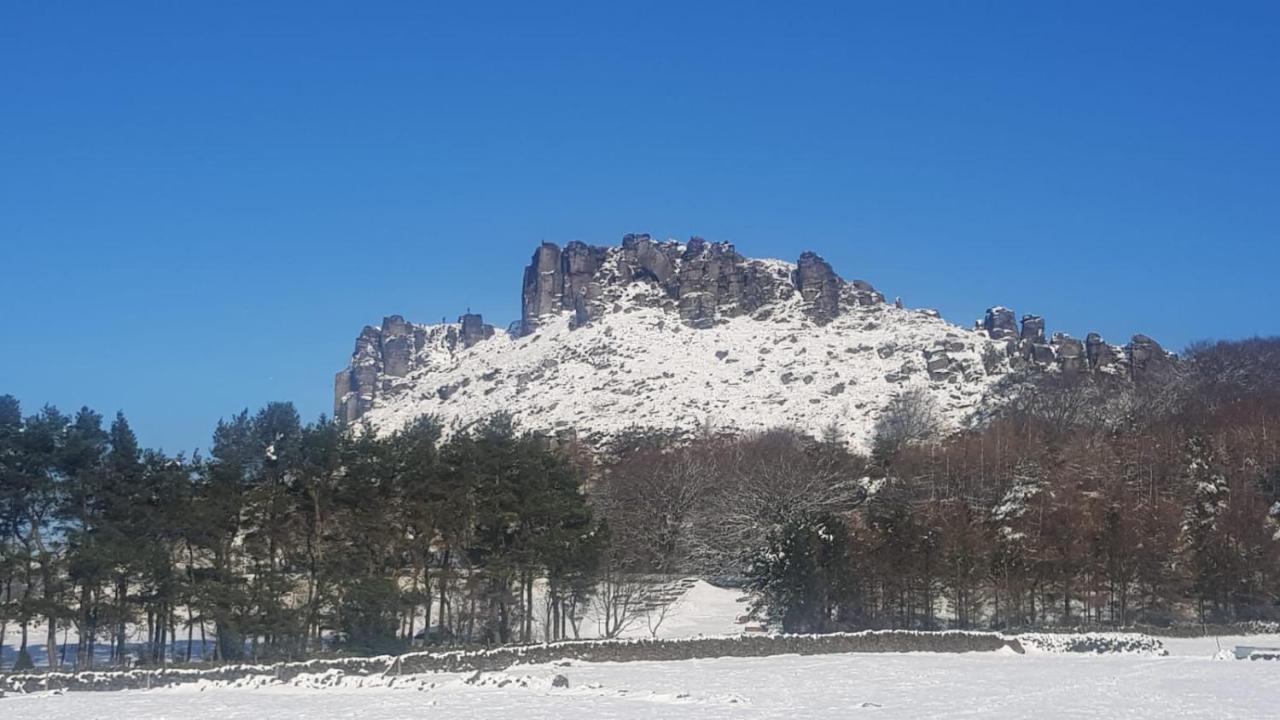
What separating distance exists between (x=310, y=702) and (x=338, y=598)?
1049 centimetres

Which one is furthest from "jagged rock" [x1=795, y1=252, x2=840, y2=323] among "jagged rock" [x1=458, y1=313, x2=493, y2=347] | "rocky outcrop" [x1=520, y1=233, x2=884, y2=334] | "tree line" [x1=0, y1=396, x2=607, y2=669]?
"tree line" [x1=0, y1=396, x2=607, y2=669]

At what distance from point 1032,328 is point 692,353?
42.9 meters

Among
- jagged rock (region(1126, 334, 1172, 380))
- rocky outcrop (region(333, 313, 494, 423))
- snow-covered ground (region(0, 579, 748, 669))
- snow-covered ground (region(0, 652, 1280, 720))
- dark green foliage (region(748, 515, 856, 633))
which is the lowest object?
snow-covered ground (region(0, 579, 748, 669))

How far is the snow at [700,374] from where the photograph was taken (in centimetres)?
11550

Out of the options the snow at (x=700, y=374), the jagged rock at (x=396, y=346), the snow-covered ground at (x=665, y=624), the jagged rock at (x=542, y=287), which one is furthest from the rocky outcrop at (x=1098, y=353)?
the jagged rock at (x=396, y=346)

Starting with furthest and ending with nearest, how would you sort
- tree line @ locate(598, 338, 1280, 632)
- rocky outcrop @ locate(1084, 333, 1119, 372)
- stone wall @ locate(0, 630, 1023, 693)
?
rocky outcrop @ locate(1084, 333, 1119, 372), tree line @ locate(598, 338, 1280, 632), stone wall @ locate(0, 630, 1023, 693)

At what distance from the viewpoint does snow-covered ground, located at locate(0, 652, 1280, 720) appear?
23.9 metres

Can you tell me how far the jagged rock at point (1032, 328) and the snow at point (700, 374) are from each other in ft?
19.0

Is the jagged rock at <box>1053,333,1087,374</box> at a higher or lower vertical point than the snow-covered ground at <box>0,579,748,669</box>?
higher

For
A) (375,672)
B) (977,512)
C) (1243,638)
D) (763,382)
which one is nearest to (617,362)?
(763,382)

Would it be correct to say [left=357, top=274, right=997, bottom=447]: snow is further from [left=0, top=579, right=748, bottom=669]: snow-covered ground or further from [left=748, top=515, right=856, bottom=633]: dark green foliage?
[left=748, top=515, right=856, bottom=633]: dark green foliage

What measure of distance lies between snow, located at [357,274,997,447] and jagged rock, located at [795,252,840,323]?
1.60 meters

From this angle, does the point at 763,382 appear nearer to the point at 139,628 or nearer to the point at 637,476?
the point at 637,476

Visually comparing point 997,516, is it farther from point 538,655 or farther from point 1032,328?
point 1032,328
